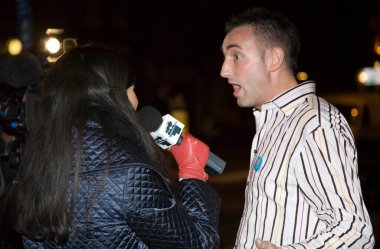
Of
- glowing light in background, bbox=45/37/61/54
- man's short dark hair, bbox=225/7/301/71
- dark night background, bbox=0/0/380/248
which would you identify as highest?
dark night background, bbox=0/0/380/248

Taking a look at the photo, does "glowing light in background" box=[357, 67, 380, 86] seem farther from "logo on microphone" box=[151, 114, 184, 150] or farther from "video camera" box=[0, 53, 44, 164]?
"logo on microphone" box=[151, 114, 184, 150]

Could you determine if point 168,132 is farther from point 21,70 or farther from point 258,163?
point 21,70

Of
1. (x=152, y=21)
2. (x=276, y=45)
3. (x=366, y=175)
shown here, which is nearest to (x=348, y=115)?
(x=366, y=175)

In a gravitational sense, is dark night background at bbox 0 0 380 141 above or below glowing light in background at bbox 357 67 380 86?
above

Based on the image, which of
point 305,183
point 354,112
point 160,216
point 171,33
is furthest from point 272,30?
point 171,33

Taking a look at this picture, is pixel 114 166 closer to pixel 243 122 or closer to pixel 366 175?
pixel 366 175

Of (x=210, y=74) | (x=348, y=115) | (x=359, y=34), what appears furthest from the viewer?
(x=359, y=34)

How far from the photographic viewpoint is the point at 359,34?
110 ft

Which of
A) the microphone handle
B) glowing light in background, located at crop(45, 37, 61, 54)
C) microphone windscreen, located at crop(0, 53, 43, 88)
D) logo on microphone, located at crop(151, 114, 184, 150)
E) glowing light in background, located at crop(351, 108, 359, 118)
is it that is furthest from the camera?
glowing light in background, located at crop(351, 108, 359, 118)

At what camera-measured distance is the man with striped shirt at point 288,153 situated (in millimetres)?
2008

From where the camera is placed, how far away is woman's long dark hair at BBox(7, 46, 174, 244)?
2.09 meters

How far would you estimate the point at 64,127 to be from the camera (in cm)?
211

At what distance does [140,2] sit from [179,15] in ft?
6.52

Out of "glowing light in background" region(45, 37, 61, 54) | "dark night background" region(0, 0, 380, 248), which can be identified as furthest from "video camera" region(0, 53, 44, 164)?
"dark night background" region(0, 0, 380, 248)
